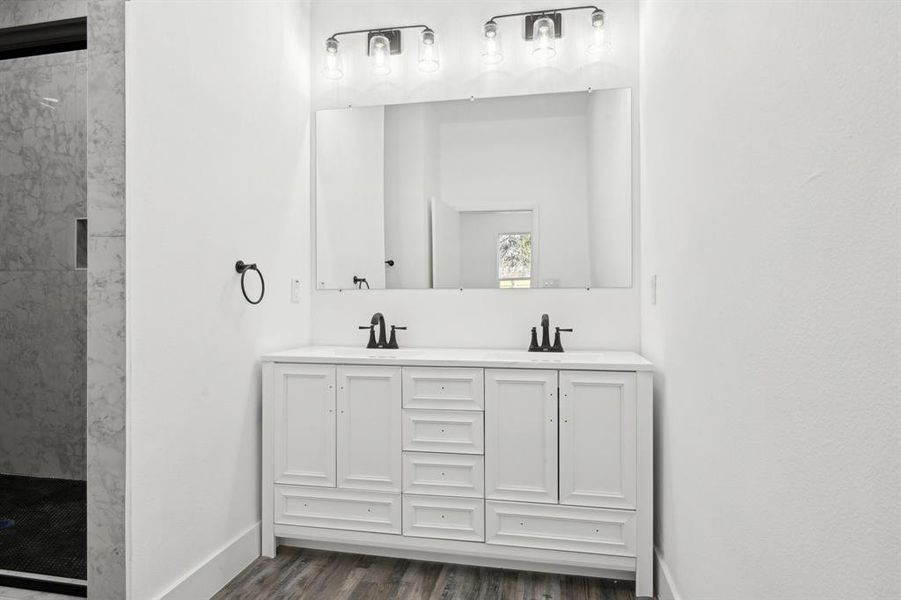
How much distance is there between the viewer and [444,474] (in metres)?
2.05

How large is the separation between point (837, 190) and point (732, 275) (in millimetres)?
431

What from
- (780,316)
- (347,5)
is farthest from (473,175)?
(780,316)

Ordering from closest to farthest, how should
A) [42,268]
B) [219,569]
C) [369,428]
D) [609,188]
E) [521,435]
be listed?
[219,569], [521,435], [369,428], [609,188], [42,268]

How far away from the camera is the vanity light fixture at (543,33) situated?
2424 millimetres

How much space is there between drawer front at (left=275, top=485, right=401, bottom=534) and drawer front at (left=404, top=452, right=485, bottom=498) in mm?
109

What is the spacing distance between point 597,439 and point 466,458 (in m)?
0.51

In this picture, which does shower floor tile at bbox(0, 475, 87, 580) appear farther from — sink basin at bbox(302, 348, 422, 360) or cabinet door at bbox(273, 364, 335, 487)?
sink basin at bbox(302, 348, 422, 360)

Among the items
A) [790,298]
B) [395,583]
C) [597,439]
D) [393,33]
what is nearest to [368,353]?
[395,583]

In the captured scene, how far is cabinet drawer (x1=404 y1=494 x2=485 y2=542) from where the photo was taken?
201 centimetres

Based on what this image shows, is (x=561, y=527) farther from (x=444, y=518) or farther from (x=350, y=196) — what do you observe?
(x=350, y=196)

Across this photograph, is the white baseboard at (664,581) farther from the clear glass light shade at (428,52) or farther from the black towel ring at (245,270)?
the clear glass light shade at (428,52)

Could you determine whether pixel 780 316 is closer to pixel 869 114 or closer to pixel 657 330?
pixel 869 114

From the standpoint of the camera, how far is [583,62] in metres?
2.48

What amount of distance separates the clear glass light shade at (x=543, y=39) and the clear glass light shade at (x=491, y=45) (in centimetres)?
17
